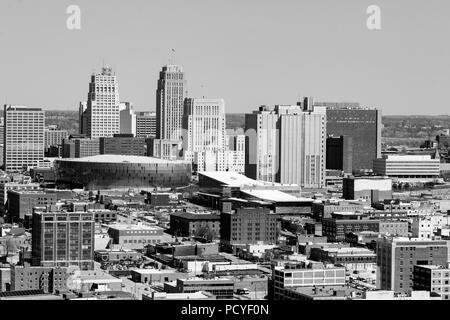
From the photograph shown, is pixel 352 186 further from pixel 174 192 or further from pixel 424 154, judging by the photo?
pixel 424 154

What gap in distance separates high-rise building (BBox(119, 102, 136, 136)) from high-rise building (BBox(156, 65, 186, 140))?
1.82ft

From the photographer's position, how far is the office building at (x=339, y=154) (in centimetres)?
2391

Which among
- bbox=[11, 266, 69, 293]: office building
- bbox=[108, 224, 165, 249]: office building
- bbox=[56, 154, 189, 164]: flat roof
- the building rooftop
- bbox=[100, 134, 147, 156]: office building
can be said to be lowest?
bbox=[108, 224, 165, 249]: office building

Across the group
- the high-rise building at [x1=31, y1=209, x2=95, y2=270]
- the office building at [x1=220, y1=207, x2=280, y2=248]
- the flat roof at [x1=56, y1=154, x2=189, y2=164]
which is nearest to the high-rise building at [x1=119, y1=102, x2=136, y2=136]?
the flat roof at [x1=56, y1=154, x2=189, y2=164]

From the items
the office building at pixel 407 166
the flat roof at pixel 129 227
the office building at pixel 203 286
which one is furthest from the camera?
the office building at pixel 407 166

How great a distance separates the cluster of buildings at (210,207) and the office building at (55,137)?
35 mm

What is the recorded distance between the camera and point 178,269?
11172 mm

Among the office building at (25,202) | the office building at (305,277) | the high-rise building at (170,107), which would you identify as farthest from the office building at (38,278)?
the high-rise building at (170,107)

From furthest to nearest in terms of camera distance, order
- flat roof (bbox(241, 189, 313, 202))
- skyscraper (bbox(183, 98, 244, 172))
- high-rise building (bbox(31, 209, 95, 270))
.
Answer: skyscraper (bbox(183, 98, 244, 172))
flat roof (bbox(241, 189, 313, 202))
high-rise building (bbox(31, 209, 95, 270))

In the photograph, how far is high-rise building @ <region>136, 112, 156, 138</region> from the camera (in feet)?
86.3

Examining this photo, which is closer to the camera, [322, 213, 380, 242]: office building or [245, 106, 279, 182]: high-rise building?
[322, 213, 380, 242]: office building

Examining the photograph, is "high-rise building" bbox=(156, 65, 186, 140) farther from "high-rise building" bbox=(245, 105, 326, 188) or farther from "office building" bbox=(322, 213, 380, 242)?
"office building" bbox=(322, 213, 380, 242)

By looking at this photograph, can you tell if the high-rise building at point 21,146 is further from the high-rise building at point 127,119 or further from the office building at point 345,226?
the office building at point 345,226

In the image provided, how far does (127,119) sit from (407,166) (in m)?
5.46
